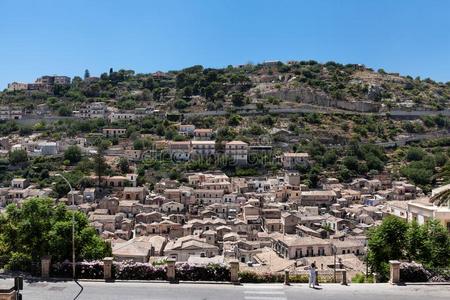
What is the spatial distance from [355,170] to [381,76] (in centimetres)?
6643

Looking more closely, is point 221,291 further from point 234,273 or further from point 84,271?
point 84,271

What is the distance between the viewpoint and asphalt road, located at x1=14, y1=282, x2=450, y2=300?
1364 centimetres

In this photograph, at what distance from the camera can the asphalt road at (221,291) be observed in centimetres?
1364

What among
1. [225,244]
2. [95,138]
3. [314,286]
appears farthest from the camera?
[95,138]

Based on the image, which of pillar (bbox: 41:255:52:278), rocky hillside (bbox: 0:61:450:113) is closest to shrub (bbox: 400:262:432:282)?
pillar (bbox: 41:255:52:278)

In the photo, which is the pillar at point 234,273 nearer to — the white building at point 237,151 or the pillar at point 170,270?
the pillar at point 170,270

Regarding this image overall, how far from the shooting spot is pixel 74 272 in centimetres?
1538

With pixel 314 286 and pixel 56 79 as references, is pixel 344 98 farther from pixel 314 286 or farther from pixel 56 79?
pixel 314 286

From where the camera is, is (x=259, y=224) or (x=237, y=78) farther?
(x=237, y=78)

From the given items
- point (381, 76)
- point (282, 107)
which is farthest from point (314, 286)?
point (381, 76)

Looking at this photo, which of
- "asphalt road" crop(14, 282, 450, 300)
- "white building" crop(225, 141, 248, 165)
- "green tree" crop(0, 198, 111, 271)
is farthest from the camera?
"white building" crop(225, 141, 248, 165)

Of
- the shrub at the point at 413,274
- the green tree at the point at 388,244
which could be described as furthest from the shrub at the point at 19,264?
the green tree at the point at 388,244

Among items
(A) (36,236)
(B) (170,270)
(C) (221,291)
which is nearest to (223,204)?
(A) (36,236)

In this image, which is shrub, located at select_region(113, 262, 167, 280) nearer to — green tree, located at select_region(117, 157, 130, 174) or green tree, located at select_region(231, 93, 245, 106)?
green tree, located at select_region(117, 157, 130, 174)
